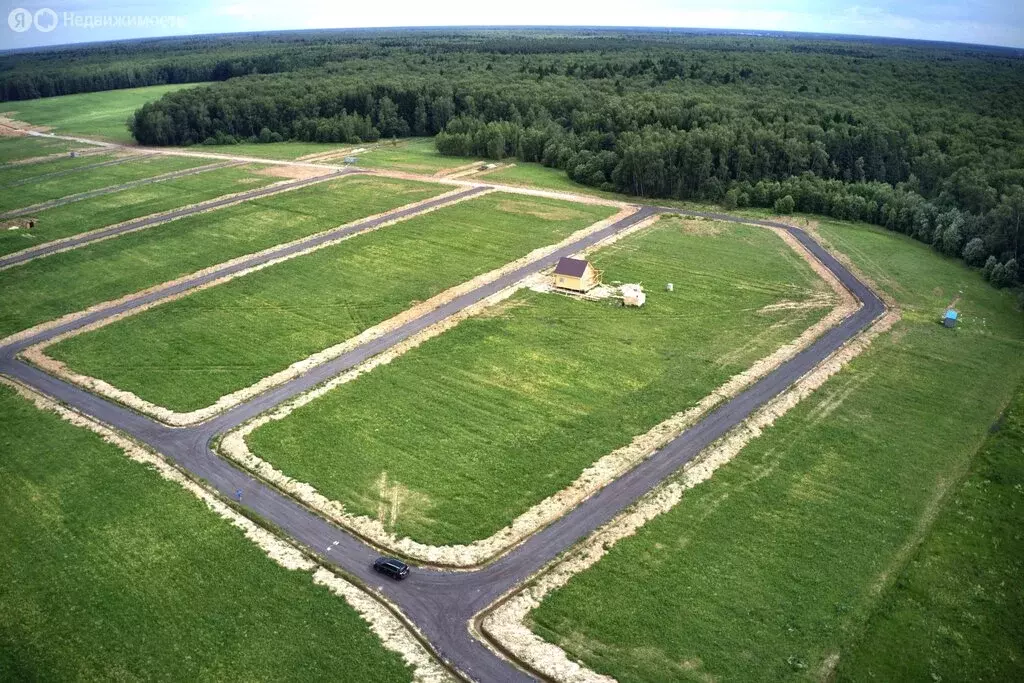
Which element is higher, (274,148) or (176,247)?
(274,148)

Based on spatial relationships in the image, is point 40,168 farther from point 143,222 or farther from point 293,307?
point 293,307

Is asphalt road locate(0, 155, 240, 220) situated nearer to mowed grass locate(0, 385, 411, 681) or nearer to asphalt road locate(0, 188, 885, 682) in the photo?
asphalt road locate(0, 188, 885, 682)

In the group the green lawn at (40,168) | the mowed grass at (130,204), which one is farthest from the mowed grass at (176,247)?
the green lawn at (40,168)

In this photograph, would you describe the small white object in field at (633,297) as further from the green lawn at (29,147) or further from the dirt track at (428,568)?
the green lawn at (29,147)

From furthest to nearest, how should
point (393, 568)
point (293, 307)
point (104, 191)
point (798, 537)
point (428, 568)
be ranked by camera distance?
1. point (104, 191)
2. point (293, 307)
3. point (798, 537)
4. point (428, 568)
5. point (393, 568)

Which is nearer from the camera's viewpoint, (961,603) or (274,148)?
(961,603)

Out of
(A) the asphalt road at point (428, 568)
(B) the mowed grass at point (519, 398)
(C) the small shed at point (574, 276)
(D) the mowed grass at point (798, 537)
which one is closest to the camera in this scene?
(D) the mowed grass at point (798, 537)

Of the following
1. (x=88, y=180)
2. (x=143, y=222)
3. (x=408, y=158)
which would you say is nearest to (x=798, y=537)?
(x=143, y=222)
